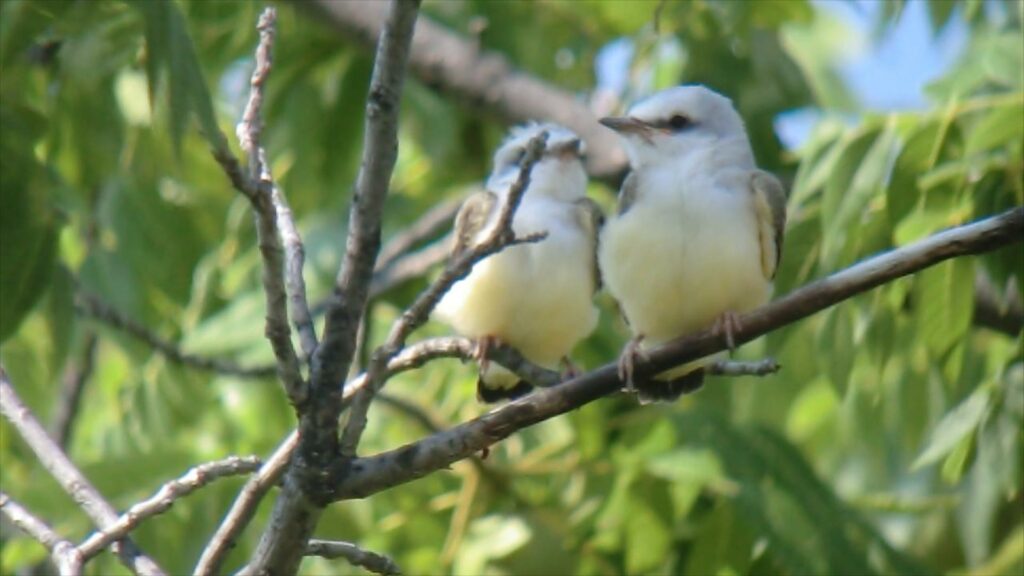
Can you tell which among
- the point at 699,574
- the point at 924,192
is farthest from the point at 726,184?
the point at 699,574

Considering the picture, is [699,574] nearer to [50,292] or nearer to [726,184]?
[726,184]

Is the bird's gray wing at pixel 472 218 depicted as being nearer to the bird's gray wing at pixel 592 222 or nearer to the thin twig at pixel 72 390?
the bird's gray wing at pixel 592 222

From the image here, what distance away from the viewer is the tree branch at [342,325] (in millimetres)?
3307

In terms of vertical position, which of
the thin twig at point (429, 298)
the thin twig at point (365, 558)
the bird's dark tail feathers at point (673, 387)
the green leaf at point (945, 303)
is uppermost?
the thin twig at point (429, 298)

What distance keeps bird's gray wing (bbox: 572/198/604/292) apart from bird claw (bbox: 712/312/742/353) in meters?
1.38

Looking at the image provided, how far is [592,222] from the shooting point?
5.65 meters

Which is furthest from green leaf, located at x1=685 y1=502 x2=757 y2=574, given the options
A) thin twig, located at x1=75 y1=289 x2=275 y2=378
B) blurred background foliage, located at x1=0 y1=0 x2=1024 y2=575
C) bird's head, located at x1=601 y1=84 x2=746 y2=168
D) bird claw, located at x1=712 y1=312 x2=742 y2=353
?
thin twig, located at x1=75 y1=289 x2=275 y2=378

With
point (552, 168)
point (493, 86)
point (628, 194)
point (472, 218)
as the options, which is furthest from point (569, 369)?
point (493, 86)

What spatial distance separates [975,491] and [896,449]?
230 cm

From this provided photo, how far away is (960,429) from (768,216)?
834mm

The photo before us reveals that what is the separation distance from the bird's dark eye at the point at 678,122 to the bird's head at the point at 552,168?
0.54 m

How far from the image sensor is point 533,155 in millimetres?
3439

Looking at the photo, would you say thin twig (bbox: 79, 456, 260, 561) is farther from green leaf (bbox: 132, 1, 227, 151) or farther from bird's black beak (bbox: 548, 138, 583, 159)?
bird's black beak (bbox: 548, 138, 583, 159)

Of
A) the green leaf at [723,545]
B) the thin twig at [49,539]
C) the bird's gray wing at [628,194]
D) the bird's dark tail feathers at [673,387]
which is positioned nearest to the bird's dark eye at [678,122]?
the bird's gray wing at [628,194]
